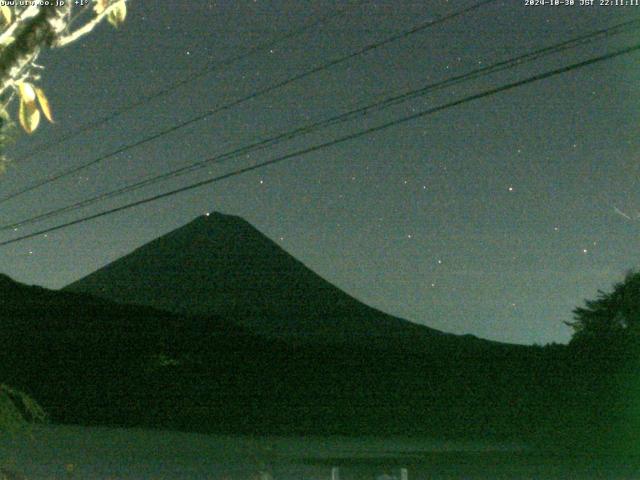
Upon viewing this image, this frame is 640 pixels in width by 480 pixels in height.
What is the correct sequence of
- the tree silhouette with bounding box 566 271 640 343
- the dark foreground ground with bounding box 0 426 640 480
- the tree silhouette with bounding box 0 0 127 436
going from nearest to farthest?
the tree silhouette with bounding box 0 0 127 436
the dark foreground ground with bounding box 0 426 640 480
the tree silhouette with bounding box 566 271 640 343

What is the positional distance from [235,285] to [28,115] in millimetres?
65222

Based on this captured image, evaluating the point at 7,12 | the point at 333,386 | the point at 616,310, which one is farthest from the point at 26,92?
the point at 616,310

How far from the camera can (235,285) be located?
68.2 meters

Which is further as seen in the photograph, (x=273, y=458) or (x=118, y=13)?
(x=273, y=458)

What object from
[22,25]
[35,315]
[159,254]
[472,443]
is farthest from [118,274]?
[22,25]

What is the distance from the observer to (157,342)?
25.9 meters


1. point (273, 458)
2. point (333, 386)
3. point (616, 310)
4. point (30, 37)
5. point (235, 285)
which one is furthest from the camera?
point (235, 285)

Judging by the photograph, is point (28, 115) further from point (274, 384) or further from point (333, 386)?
point (274, 384)

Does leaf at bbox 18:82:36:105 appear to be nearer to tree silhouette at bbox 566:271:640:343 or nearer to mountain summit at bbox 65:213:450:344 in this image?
tree silhouette at bbox 566:271:640:343

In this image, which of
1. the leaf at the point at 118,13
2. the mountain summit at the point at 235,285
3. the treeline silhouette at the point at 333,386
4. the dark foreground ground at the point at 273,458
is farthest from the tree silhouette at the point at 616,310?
the leaf at the point at 118,13

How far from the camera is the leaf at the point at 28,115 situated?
334 centimetres

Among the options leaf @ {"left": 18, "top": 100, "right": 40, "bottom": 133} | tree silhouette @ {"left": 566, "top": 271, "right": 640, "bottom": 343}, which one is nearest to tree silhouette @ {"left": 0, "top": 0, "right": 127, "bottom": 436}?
leaf @ {"left": 18, "top": 100, "right": 40, "bottom": 133}

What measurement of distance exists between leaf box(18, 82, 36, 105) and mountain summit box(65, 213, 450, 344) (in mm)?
44065

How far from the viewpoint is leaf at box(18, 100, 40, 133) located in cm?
334
